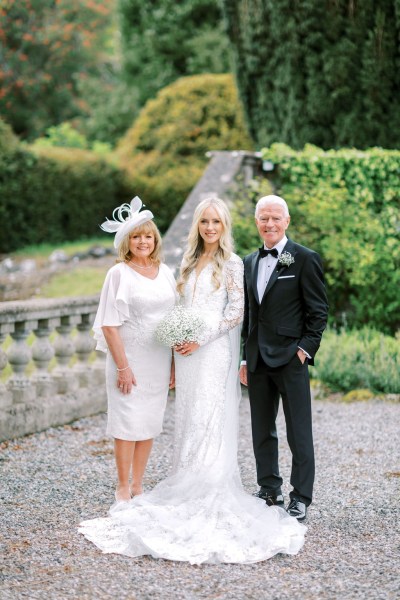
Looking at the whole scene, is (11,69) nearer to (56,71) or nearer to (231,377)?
(56,71)

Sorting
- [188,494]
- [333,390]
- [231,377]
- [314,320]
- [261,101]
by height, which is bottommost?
[333,390]

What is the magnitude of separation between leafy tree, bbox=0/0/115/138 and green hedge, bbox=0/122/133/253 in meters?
8.99

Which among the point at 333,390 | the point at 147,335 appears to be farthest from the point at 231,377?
the point at 333,390

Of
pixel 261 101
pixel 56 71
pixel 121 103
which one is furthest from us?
pixel 56 71

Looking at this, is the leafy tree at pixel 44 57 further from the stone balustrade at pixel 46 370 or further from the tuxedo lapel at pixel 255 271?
the tuxedo lapel at pixel 255 271

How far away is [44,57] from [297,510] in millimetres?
22859

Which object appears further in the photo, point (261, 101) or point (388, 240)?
point (261, 101)

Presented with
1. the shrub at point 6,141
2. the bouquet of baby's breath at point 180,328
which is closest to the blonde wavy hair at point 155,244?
the bouquet of baby's breath at point 180,328

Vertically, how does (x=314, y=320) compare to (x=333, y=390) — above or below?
above

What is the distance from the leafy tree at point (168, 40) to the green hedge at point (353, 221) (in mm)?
12105

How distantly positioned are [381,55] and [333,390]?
3888 millimetres

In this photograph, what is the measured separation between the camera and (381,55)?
9578 mm

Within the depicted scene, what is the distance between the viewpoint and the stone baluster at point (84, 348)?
733 centimetres

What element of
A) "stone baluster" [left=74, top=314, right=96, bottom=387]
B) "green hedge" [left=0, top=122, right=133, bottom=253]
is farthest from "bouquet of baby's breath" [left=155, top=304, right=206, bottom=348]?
"green hedge" [left=0, top=122, right=133, bottom=253]
